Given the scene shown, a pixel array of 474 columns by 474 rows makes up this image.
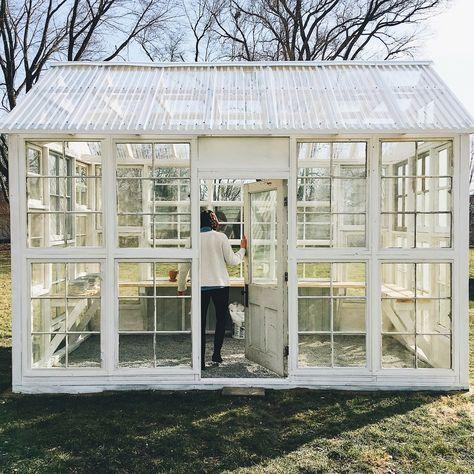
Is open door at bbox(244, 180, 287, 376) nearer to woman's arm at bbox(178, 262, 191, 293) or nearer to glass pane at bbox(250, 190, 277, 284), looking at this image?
glass pane at bbox(250, 190, 277, 284)

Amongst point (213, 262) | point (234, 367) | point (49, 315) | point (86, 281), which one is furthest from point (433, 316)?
point (49, 315)

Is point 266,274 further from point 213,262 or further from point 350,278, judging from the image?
point 350,278

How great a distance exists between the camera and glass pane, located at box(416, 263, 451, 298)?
543cm

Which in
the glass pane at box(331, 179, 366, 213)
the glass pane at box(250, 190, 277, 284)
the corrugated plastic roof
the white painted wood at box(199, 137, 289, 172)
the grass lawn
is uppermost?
the corrugated plastic roof

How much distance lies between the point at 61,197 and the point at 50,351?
154 centimetres

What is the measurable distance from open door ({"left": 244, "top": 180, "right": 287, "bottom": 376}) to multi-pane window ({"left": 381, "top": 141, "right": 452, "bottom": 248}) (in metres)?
1.03

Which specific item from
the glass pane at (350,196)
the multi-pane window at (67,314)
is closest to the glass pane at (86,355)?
the multi-pane window at (67,314)

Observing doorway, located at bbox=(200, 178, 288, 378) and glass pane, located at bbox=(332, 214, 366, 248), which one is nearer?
glass pane, located at bbox=(332, 214, 366, 248)

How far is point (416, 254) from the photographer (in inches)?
212

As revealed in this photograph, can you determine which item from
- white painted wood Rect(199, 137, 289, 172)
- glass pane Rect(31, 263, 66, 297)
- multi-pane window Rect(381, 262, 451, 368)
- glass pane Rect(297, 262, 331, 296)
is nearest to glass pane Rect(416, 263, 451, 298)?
multi-pane window Rect(381, 262, 451, 368)

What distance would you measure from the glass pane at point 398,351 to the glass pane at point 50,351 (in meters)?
3.18

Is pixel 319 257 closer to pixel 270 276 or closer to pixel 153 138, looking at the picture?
pixel 270 276

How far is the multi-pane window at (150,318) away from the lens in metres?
5.39

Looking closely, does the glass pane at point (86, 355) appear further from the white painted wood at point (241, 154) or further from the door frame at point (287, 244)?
the white painted wood at point (241, 154)
